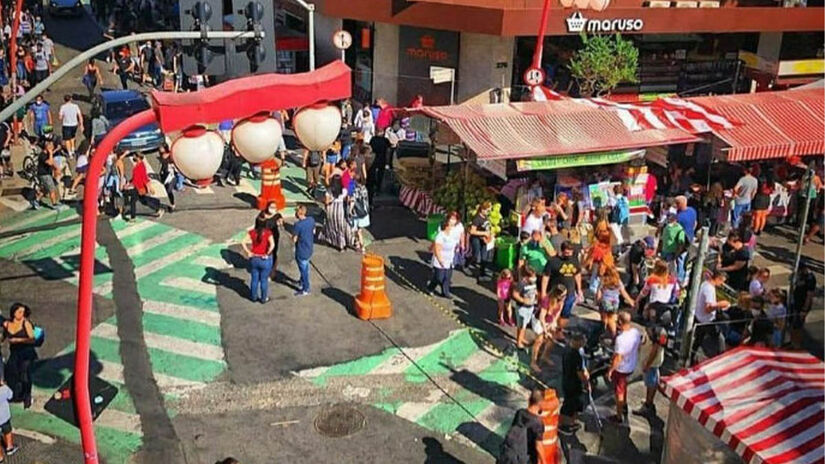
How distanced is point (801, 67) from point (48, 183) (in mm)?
25984

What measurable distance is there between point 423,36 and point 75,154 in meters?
11.2

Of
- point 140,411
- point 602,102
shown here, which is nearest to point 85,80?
point 602,102

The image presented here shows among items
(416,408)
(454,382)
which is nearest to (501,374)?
(454,382)

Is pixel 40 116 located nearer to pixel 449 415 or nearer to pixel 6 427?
pixel 6 427

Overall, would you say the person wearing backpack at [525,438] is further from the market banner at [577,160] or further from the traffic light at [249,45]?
the market banner at [577,160]

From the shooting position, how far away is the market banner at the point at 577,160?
17.8 meters

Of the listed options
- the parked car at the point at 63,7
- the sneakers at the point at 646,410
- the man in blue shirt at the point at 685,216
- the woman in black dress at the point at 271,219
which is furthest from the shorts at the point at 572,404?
the parked car at the point at 63,7

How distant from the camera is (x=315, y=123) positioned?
8.43 m

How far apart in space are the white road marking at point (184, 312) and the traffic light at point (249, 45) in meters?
6.55

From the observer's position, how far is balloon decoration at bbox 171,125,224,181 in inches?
305

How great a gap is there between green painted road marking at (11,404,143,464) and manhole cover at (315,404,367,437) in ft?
7.89

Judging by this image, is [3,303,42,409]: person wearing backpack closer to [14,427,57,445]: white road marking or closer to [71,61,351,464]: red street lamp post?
[14,427,57,445]: white road marking

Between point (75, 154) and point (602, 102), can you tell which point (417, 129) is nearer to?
point (602, 102)

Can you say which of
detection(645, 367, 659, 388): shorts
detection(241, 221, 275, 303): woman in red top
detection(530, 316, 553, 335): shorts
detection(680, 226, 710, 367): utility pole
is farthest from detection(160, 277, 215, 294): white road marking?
detection(680, 226, 710, 367): utility pole
